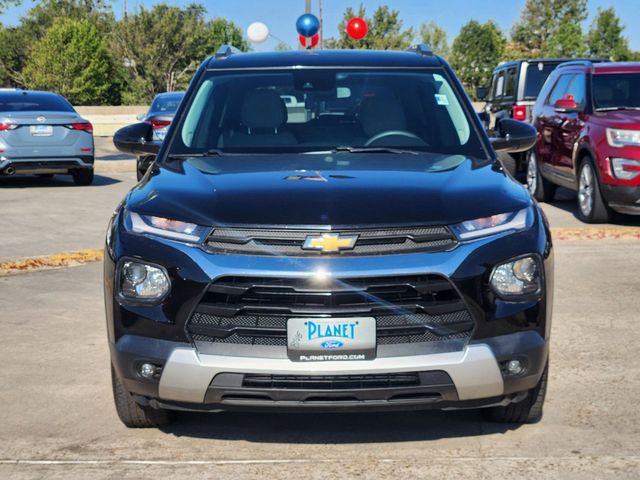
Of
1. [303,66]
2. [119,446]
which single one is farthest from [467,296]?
[303,66]

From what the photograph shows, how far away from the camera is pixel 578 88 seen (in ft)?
45.4

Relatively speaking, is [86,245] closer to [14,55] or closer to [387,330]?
[387,330]

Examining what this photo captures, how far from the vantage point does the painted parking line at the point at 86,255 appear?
32.2 feet

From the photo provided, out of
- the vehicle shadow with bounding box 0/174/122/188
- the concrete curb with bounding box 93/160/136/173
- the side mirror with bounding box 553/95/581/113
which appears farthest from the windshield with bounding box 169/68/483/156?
the concrete curb with bounding box 93/160/136/173

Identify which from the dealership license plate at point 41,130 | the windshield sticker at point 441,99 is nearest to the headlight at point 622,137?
the windshield sticker at point 441,99

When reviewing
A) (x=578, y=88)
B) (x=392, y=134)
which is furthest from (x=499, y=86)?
(x=392, y=134)

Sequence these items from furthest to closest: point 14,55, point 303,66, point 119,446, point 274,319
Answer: point 14,55 < point 303,66 < point 119,446 < point 274,319

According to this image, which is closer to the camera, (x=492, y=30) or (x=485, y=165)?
(x=485, y=165)

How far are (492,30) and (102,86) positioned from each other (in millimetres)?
56780

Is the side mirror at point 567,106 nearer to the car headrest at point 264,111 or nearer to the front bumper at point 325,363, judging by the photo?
the car headrest at point 264,111

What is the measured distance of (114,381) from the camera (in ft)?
16.5

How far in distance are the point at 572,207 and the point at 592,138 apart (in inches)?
89.3

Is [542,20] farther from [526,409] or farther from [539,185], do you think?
[526,409]

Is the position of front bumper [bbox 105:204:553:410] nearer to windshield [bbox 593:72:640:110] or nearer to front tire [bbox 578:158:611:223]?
front tire [bbox 578:158:611:223]
